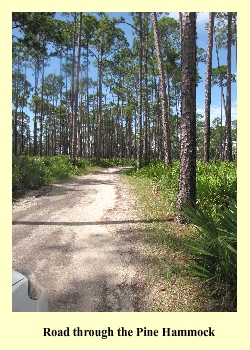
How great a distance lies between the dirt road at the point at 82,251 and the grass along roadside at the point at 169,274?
0.66 ft

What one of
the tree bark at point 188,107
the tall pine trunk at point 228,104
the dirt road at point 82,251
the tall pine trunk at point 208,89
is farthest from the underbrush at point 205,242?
the tall pine trunk at point 228,104

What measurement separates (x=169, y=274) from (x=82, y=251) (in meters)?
1.76

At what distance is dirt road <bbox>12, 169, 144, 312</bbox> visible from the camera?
12.2ft

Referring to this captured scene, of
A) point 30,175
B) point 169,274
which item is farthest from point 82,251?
point 30,175

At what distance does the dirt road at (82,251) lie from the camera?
3.73 metres

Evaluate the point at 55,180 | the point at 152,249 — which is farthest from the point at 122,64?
the point at 152,249

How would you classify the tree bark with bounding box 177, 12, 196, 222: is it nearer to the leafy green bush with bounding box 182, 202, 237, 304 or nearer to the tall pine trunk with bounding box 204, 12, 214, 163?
the leafy green bush with bounding box 182, 202, 237, 304

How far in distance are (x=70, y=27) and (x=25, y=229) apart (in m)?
20.8

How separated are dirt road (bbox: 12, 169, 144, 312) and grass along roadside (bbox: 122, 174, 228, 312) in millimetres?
202

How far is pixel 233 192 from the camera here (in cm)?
736

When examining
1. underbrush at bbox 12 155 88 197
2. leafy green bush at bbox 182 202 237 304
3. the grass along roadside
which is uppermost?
underbrush at bbox 12 155 88 197

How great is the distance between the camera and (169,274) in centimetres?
417

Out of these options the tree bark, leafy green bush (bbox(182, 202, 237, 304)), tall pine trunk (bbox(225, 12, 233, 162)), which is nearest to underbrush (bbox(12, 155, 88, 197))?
the tree bark
